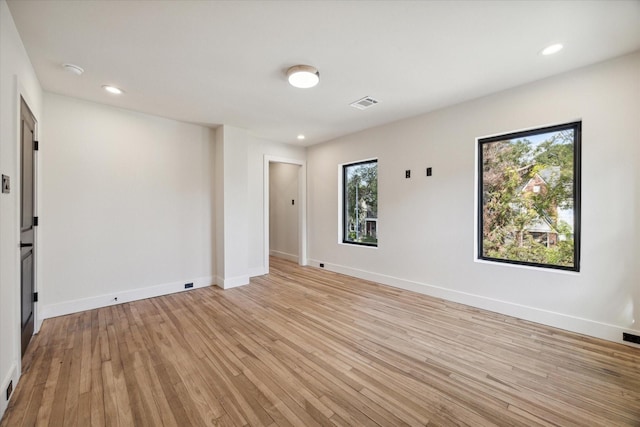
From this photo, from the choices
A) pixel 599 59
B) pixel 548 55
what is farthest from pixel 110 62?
pixel 599 59

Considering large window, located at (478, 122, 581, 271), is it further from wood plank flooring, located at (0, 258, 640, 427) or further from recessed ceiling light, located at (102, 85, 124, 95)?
recessed ceiling light, located at (102, 85, 124, 95)

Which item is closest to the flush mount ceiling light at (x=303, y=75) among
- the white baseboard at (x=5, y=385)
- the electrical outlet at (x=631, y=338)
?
the white baseboard at (x=5, y=385)

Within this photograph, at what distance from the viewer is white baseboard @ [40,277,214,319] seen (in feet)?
10.4

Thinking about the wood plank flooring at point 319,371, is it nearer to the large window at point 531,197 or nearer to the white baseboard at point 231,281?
the large window at point 531,197

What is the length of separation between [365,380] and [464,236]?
2392mm

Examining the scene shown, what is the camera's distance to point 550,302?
2842mm

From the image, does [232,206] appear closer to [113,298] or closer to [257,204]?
[257,204]

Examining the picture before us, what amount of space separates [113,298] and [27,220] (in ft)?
4.85

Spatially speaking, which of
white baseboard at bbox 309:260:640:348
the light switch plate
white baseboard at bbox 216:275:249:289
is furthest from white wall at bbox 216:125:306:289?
the light switch plate

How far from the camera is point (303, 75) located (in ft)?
8.50

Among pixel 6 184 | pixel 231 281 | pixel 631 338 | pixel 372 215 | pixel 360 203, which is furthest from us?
pixel 360 203

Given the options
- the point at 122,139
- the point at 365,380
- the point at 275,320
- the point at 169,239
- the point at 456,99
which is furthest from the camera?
the point at 169,239

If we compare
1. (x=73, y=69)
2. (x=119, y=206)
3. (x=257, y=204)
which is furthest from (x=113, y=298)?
(x=73, y=69)

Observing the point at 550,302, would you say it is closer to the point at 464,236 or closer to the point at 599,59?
the point at 464,236
